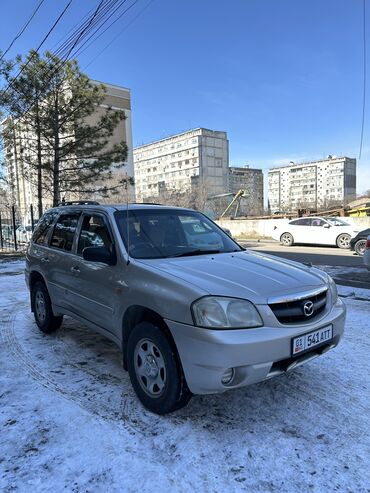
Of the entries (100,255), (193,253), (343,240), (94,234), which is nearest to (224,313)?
(193,253)

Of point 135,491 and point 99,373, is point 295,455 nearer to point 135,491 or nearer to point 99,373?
point 135,491

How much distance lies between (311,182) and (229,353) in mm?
120705

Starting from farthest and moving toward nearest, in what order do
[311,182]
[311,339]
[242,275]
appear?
[311,182] → [242,275] → [311,339]

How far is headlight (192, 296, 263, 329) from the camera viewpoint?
2.64 m

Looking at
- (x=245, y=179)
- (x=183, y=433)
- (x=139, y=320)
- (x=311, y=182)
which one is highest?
(x=245, y=179)

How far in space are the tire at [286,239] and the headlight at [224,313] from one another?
56.4 ft

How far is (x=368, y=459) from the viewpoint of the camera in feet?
8.18

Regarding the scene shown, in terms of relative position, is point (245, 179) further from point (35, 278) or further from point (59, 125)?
point (35, 278)

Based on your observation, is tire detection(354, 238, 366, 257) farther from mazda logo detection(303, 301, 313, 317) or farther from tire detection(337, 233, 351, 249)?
mazda logo detection(303, 301, 313, 317)

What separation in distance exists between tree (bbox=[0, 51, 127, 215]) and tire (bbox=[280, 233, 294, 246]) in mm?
8971

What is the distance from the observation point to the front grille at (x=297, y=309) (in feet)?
9.16

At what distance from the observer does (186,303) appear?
8.83 ft

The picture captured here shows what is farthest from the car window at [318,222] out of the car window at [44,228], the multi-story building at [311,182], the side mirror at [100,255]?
the multi-story building at [311,182]

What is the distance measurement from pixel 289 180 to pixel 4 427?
12506 centimetres
